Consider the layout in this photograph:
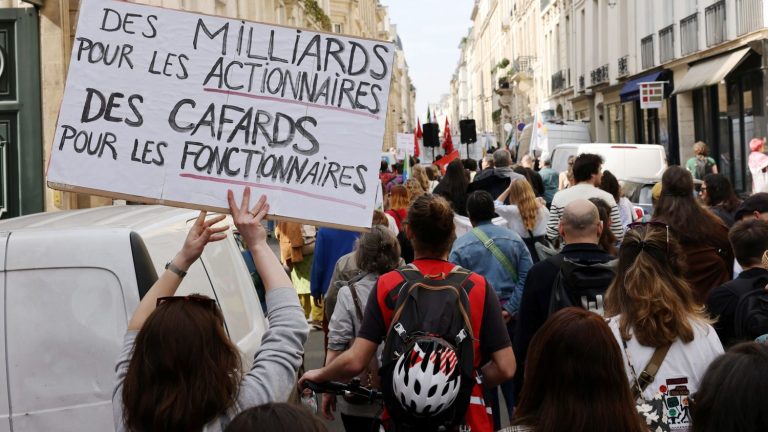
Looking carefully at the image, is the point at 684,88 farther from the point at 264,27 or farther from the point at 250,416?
the point at 250,416

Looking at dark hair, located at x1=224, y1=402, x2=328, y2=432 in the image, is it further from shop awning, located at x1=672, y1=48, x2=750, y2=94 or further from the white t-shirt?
shop awning, located at x1=672, y1=48, x2=750, y2=94

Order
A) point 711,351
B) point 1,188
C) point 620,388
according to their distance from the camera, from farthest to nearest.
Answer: point 1,188
point 711,351
point 620,388

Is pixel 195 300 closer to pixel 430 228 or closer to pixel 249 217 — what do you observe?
pixel 249 217

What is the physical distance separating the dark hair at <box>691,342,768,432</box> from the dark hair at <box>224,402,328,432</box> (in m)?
0.92

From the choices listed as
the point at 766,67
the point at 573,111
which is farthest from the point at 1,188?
the point at 573,111

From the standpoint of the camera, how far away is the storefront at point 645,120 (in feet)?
102

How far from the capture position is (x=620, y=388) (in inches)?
114

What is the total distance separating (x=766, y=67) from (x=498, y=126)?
5968 cm

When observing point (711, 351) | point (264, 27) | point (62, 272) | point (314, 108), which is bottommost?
point (711, 351)

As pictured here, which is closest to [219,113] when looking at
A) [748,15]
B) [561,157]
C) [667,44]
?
[561,157]

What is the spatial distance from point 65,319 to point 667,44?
2872cm

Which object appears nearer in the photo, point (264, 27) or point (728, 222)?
point (264, 27)

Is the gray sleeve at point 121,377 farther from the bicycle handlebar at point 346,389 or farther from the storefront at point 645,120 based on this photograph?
the storefront at point 645,120

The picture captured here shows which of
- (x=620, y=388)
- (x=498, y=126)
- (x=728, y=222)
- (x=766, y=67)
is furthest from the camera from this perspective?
(x=498, y=126)
